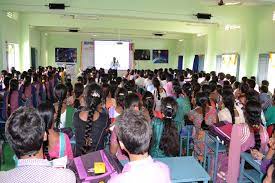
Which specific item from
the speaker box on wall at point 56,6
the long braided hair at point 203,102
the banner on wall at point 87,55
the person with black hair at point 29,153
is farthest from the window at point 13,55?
the person with black hair at point 29,153

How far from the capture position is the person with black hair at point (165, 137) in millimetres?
2691

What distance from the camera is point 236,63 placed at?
419 inches

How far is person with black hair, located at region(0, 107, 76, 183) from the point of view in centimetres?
124

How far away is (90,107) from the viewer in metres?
2.73

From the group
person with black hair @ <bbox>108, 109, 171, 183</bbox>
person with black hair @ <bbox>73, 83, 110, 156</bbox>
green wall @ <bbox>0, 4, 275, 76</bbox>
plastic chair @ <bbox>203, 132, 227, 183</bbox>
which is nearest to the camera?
person with black hair @ <bbox>108, 109, 171, 183</bbox>

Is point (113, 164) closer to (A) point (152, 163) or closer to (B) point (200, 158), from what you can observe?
(A) point (152, 163)

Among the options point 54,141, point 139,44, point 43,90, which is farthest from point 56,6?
point 139,44

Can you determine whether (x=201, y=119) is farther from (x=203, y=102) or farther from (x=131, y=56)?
(x=131, y=56)

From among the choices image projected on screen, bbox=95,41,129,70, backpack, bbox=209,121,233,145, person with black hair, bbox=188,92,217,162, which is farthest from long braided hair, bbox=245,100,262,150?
image projected on screen, bbox=95,41,129,70

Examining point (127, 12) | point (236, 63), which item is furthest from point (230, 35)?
point (127, 12)

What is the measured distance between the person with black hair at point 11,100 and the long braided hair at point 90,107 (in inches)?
107

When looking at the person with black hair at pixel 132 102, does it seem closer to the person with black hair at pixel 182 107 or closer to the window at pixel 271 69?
the person with black hair at pixel 182 107

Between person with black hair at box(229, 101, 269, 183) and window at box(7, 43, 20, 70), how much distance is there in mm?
9043

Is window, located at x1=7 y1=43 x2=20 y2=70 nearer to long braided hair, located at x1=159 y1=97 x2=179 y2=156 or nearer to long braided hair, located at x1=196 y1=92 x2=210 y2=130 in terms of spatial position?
long braided hair, located at x1=196 y1=92 x2=210 y2=130
